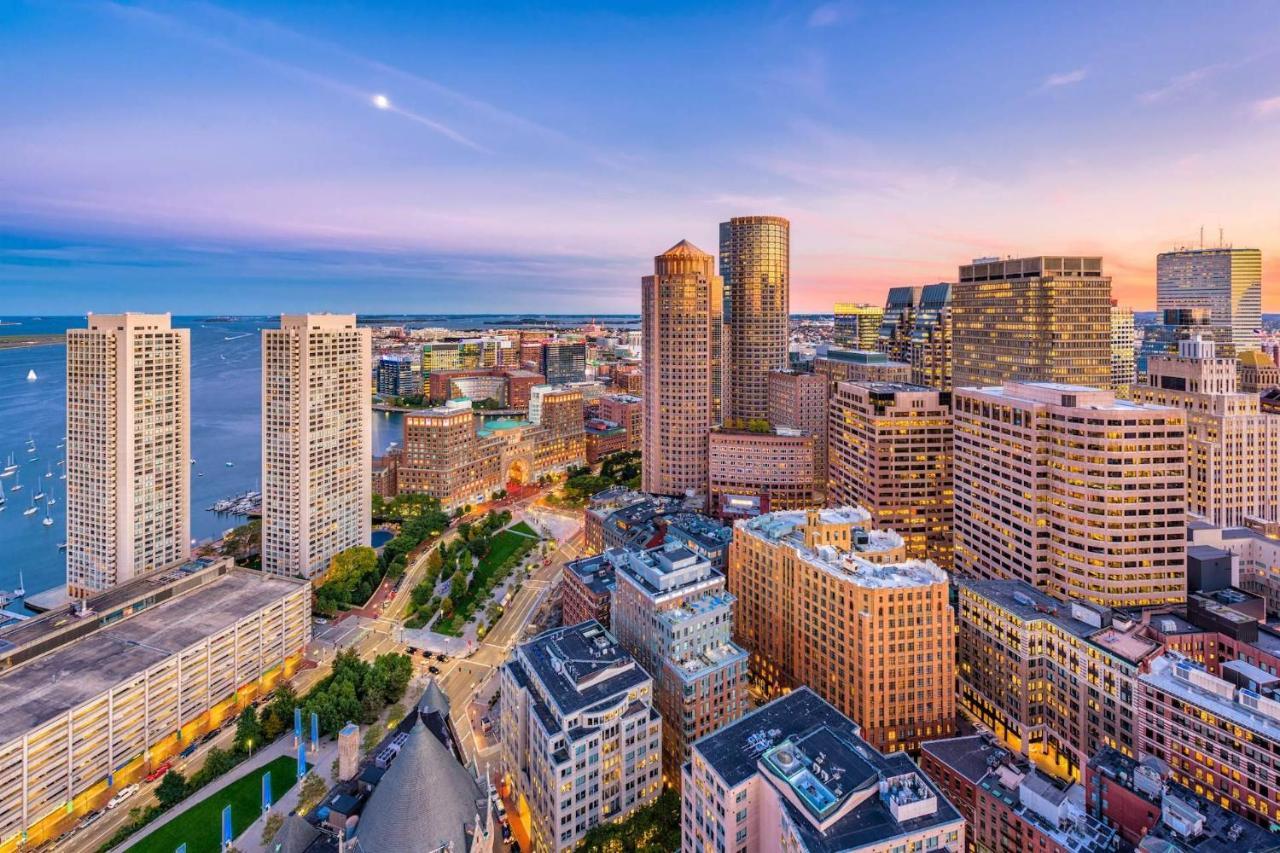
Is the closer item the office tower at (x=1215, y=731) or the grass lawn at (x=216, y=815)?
the office tower at (x=1215, y=731)

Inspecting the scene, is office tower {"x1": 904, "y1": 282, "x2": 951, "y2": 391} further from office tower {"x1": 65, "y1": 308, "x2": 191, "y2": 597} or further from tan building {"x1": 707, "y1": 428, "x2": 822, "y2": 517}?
office tower {"x1": 65, "y1": 308, "x2": 191, "y2": 597}

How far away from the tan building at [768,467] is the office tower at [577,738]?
67.6 meters

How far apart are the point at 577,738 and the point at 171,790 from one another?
34896 millimetres

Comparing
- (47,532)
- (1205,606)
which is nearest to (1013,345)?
(1205,606)

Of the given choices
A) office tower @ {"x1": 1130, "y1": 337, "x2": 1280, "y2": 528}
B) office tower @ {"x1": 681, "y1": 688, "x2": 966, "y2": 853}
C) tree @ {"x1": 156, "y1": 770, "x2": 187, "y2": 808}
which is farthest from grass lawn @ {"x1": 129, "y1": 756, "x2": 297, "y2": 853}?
office tower @ {"x1": 1130, "y1": 337, "x2": 1280, "y2": 528}

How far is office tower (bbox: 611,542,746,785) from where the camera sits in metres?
59.0

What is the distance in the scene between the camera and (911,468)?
331 feet

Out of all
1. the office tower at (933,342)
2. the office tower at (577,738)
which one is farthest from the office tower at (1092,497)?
the office tower at (933,342)

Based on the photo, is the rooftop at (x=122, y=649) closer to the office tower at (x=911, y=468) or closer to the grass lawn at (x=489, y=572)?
the grass lawn at (x=489, y=572)

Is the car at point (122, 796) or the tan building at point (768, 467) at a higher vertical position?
the tan building at point (768, 467)

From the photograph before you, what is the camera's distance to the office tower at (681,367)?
132 m

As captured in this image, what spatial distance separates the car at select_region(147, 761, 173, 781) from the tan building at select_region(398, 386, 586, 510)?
73601mm

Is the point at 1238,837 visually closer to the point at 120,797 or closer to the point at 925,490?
the point at 925,490

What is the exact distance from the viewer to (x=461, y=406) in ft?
468
